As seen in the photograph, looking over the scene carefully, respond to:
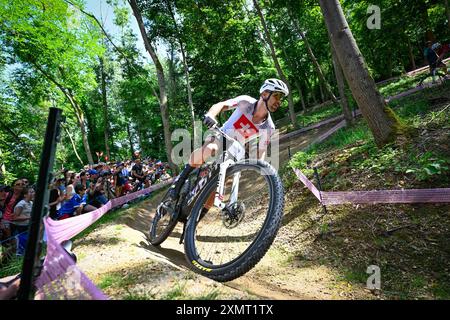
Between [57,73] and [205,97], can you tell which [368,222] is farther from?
[57,73]

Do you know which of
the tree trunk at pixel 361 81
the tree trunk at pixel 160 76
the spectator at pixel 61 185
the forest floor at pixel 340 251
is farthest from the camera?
the tree trunk at pixel 160 76

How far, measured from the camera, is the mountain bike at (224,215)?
3000mm

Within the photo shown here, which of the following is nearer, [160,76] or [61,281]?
[61,281]

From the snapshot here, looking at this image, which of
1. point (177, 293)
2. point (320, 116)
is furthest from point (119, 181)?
point (320, 116)

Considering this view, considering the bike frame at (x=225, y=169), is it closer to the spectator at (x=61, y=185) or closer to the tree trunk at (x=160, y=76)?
the spectator at (x=61, y=185)

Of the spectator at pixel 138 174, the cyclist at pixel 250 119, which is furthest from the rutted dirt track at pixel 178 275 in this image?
the spectator at pixel 138 174

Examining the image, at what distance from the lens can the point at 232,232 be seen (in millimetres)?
5598

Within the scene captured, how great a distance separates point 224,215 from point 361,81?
4.78 metres

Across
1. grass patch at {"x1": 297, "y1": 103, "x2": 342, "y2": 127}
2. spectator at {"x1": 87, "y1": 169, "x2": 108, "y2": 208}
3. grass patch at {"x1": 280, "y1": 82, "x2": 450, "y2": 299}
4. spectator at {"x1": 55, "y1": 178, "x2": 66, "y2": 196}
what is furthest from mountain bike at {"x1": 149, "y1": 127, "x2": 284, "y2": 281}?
grass patch at {"x1": 297, "y1": 103, "x2": 342, "y2": 127}

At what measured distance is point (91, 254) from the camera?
4355 millimetres

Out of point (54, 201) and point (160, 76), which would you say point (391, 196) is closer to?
point (54, 201)
